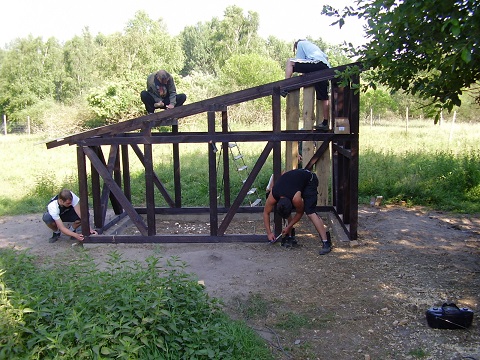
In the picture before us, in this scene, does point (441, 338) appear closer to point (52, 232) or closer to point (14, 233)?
point (52, 232)

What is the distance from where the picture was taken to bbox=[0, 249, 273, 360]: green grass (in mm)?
3957

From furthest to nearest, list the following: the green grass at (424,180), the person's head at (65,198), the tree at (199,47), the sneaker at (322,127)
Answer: the tree at (199,47) < the green grass at (424,180) < the sneaker at (322,127) < the person's head at (65,198)

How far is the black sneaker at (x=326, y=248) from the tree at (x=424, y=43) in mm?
3204

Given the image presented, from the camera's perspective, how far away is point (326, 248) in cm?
823

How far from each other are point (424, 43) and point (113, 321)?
357cm

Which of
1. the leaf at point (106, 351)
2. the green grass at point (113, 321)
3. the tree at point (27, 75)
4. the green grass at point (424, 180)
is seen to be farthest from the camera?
the tree at point (27, 75)

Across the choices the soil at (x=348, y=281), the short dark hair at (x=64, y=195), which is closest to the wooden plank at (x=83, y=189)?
the short dark hair at (x=64, y=195)

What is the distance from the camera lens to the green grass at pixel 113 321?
13.0 feet

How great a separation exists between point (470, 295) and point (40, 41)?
57088 mm

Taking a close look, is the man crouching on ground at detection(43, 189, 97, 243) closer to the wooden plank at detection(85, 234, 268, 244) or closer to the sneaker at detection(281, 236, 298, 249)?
the wooden plank at detection(85, 234, 268, 244)

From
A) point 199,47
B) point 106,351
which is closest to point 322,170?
point 106,351

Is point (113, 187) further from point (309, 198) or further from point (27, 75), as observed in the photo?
point (27, 75)

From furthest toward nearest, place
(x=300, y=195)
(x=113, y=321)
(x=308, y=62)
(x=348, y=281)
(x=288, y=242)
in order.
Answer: (x=308, y=62)
(x=288, y=242)
(x=300, y=195)
(x=348, y=281)
(x=113, y=321)

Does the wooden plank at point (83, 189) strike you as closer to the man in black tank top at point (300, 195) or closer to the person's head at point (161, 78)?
the person's head at point (161, 78)
